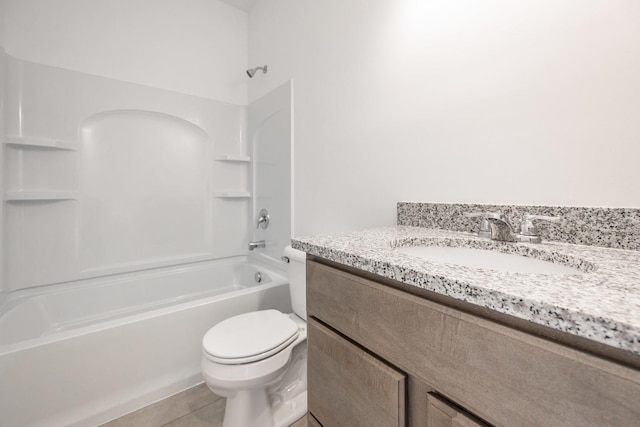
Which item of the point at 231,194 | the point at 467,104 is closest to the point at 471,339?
the point at 467,104

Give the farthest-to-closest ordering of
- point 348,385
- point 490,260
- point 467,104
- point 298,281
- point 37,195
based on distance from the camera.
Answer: point 37,195, point 298,281, point 467,104, point 490,260, point 348,385

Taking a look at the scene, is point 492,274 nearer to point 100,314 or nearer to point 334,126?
point 334,126

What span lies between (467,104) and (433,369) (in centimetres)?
90

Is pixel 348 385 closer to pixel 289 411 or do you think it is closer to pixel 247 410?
pixel 247 410

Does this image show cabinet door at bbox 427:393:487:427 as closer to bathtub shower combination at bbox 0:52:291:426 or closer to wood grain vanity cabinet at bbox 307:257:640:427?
wood grain vanity cabinet at bbox 307:257:640:427

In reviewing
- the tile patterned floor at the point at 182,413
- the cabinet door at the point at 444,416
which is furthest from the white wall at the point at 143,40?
the cabinet door at the point at 444,416

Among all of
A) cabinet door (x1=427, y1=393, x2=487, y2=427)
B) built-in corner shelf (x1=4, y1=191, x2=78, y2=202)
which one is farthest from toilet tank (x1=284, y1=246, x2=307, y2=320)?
built-in corner shelf (x1=4, y1=191, x2=78, y2=202)

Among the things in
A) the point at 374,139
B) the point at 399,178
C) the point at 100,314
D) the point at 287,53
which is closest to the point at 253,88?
the point at 287,53

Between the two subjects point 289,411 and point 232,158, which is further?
point 232,158

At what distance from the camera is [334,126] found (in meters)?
1.51

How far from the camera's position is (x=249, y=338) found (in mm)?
1132

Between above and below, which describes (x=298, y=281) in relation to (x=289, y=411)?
above

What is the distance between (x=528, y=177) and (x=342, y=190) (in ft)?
2.75

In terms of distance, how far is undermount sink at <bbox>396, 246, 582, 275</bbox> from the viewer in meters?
0.62
